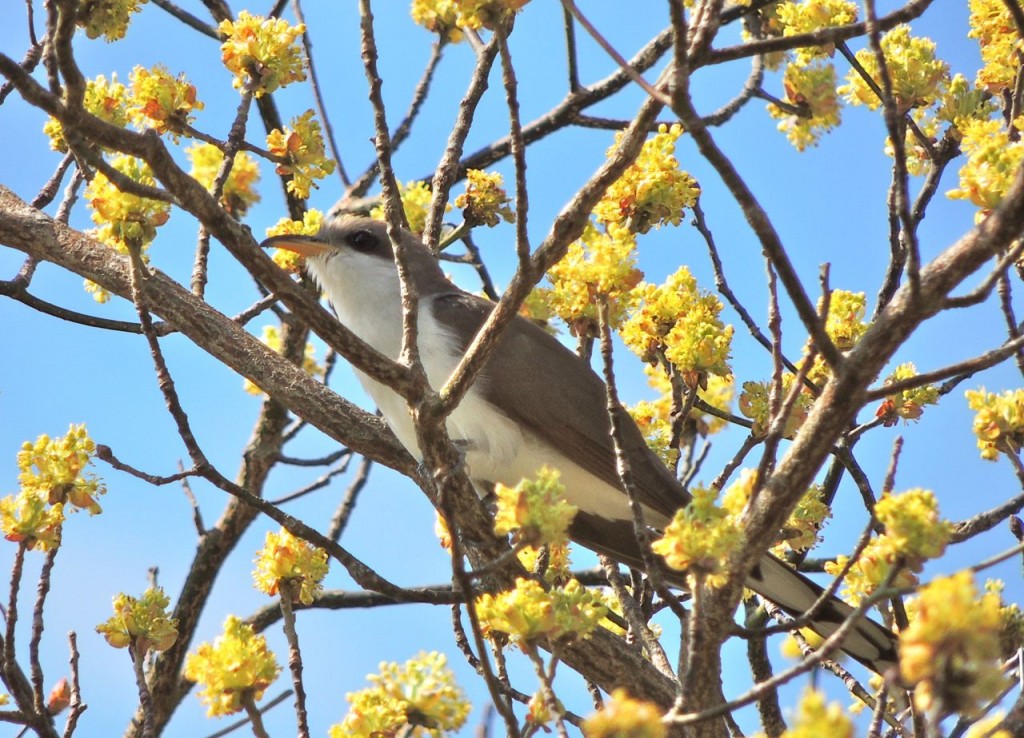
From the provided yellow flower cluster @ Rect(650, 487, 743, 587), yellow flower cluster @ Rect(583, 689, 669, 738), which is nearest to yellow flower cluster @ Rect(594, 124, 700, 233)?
yellow flower cluster @ Rect(650, 487, 743, 587)

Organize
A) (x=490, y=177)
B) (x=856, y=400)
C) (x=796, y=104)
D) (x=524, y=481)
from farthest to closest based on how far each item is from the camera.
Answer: (x=490, y=177)
(x=796, y=104)
(x=856, y=400)
(x=524, y=481)

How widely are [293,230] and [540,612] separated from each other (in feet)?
10.3

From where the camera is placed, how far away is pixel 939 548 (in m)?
2.04

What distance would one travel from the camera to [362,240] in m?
5.17

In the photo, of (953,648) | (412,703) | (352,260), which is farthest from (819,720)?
(352,260)

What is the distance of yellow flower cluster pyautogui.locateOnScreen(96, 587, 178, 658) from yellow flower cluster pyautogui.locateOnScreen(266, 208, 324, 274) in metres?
2.02

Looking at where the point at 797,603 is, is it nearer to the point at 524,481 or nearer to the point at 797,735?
the point at 524,481

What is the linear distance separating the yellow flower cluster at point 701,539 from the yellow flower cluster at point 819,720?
42 cm

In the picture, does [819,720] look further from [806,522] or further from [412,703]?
[806,522]

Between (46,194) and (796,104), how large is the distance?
2.86 meters

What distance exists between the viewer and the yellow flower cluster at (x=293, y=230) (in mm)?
4957

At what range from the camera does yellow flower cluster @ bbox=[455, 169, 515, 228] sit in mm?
4766

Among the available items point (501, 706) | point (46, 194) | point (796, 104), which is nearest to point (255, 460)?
point (46, 194)

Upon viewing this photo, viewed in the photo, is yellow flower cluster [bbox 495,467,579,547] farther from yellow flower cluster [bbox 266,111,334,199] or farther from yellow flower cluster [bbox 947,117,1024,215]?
yellow flower cluster [bbox 266,111,334,199]
